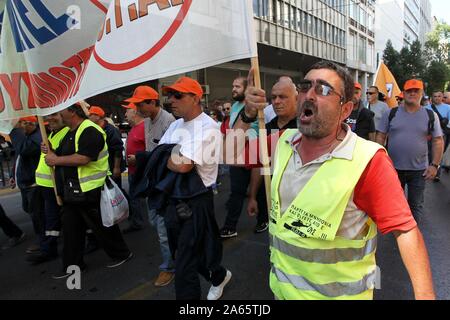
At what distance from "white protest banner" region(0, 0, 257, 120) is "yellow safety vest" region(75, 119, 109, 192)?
1.74 ft

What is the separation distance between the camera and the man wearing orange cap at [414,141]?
4.25 meters

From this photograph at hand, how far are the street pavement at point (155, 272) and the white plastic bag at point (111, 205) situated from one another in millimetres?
595

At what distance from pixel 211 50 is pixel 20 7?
1.76 meters

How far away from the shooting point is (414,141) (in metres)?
4.25

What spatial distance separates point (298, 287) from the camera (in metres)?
1.58


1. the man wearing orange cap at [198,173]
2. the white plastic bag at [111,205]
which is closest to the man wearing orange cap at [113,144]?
the white plastic bag at [111,205]

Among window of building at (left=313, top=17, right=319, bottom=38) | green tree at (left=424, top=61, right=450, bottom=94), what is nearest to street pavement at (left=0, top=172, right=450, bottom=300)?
window of building at (left=313, top=17, right=319, bottom=38)

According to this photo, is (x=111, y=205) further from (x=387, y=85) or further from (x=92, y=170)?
(x=387, y=85)

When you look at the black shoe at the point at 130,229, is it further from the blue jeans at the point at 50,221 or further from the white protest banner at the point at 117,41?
the white protest banner at the point at 117,41

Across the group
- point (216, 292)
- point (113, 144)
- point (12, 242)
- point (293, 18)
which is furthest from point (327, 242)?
point (293, 18)

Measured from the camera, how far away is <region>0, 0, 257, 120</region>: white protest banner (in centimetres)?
228

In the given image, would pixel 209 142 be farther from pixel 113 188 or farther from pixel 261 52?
pixel 261 52

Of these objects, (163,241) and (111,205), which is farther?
(111,205)

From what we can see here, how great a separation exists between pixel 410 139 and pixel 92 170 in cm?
360
